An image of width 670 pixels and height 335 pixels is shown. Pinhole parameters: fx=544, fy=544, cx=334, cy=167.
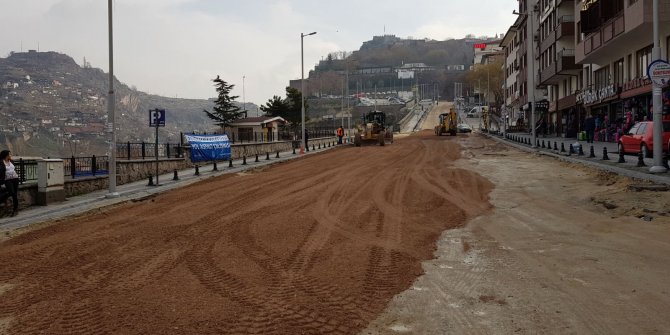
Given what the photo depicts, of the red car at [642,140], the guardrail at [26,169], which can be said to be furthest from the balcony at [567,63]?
the guardrail at [26,169]

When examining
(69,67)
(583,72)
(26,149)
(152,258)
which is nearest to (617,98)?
(583,72)

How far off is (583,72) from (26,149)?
50351 millimetres

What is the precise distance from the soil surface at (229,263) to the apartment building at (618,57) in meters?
19.1

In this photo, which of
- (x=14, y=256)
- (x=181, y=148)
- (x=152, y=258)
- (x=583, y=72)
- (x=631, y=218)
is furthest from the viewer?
(x=583, y=72)

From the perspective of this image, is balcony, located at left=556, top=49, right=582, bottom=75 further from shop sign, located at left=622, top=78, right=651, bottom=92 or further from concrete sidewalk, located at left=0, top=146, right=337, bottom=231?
concrete sidewalk, located at left=0, top=146, right=337, bottom=231

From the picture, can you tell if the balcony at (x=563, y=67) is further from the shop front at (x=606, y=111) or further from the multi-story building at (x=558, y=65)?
the shop front at (x=606, y=111)

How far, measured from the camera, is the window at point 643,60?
30913mm

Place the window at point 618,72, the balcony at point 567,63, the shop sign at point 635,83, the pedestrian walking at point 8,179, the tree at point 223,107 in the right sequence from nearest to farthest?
the pedestrian walking at point 8,179 < the shop sign at point 635,83 < the window at point 618,72 < the balcony at point 567,63 < the tree at point 223,107

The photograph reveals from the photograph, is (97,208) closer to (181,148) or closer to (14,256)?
(14,256)

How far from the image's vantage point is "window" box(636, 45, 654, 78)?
30913 millimetres

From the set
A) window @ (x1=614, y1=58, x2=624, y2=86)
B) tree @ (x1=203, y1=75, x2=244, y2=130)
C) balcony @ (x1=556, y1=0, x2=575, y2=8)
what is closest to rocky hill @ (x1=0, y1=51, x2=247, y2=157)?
tree @ (x1=203, y1=75, x2=244, y2=130)

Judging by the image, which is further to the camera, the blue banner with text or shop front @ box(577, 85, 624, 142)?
shop front @ box(577, 85, 624, 142)

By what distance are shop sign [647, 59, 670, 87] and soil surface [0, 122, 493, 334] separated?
6499 millimetres

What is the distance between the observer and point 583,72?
47344mm
